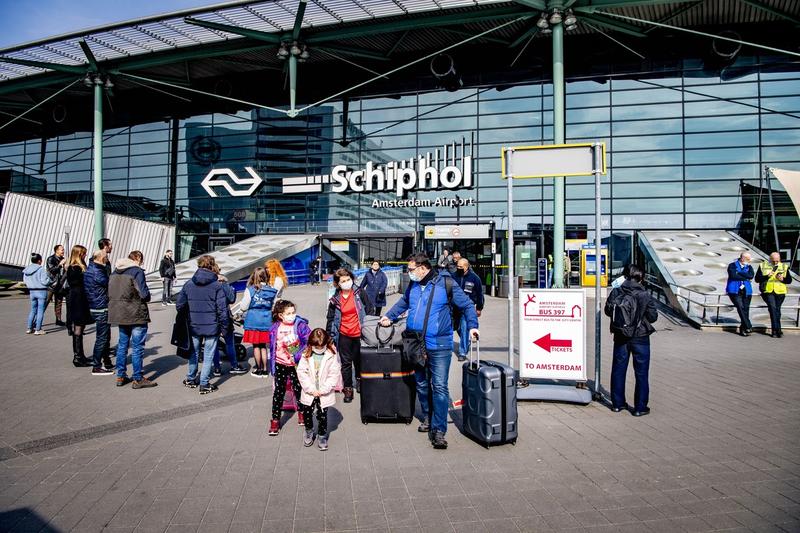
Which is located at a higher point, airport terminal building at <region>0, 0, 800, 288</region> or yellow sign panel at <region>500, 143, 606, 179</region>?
airport terminal building at <region>0, 0, 800, 288</region>

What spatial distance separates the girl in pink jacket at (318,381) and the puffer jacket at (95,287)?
4.04m

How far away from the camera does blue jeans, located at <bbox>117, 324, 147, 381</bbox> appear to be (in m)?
6.75

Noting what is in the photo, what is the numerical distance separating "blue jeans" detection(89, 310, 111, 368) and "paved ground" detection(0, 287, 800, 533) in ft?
2.16

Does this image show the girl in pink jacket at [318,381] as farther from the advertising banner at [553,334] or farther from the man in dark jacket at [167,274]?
the man in dark jacket at [167,274]

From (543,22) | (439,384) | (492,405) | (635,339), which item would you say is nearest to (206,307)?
(439,384)

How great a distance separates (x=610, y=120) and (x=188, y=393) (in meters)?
25.6

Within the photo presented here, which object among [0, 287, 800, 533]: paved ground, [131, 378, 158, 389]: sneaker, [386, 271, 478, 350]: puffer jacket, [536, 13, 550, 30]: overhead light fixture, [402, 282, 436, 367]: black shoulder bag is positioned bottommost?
[0, 287, 800, 533]: paved ground

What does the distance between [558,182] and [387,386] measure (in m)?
12.4

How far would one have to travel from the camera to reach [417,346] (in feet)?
15.5

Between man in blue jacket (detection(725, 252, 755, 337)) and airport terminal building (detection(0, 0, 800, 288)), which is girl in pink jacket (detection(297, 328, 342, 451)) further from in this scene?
airport terminal building (detection(0, 0, 800, 288))

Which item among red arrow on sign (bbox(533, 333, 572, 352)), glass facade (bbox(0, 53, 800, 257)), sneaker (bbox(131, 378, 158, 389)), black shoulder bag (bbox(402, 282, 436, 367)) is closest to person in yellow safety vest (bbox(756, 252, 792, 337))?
red arrow on sign (bbox(533, 333, 572, 352))

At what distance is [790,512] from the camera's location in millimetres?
3373

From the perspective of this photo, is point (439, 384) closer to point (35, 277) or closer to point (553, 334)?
point (553, 334)

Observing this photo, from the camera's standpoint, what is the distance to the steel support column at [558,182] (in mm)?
15586
